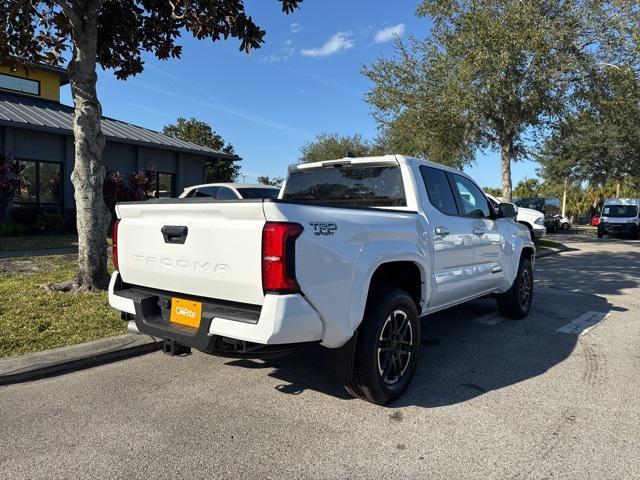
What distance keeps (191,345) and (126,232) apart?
1229 millimetres

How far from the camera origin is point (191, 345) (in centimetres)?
333

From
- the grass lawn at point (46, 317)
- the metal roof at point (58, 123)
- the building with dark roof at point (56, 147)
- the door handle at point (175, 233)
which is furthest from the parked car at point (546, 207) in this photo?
the door handle at point (175, 233)

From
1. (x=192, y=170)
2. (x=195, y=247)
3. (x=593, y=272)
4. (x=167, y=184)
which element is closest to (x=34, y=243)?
(x=167, y=184)

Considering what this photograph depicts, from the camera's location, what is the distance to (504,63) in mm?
14336

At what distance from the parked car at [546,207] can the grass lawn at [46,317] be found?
26.7m

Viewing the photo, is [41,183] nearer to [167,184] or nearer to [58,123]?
[58,123]

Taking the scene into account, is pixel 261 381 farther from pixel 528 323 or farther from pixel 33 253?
pixel 33 253

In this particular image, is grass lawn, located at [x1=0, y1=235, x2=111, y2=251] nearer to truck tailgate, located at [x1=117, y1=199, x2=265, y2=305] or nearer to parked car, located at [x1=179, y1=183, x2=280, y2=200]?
parked car, located at [x1=179, y1=183, x2=280, y2=200]

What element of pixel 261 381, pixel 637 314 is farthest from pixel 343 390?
pixel 637 314

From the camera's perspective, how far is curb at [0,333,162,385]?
13.9ft

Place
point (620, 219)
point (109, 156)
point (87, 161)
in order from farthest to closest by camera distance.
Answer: point (620, 219) < point (109, 156) < point (87, 161)

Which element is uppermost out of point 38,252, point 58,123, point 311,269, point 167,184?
point 58,123

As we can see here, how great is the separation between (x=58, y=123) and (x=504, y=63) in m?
13.6

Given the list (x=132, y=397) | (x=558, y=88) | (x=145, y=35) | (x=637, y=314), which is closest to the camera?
(x=132, y=397)
